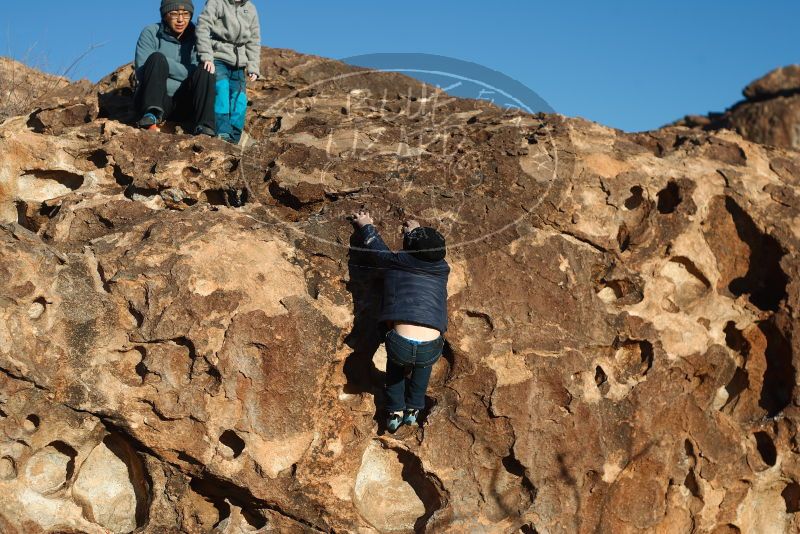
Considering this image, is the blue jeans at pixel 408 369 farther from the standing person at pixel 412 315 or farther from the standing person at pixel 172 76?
the standing person at pixel 172 76

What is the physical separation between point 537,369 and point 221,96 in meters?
3.01

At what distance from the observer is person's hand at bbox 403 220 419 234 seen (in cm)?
487

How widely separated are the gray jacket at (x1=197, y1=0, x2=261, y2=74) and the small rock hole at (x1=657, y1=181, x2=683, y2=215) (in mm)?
3013

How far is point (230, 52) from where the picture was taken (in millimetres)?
6312

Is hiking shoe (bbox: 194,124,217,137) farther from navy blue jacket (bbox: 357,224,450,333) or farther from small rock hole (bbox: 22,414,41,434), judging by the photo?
small rock hole (bbox: 22,414,41,434)

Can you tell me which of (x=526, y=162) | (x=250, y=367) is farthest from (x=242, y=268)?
(x=526, y=162)

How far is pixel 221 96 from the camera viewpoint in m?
6.18

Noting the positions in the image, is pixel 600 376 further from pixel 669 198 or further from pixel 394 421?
pixel 669 198

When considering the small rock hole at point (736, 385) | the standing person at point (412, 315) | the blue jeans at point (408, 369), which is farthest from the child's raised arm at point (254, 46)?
the small rock hole at point (736, 385)

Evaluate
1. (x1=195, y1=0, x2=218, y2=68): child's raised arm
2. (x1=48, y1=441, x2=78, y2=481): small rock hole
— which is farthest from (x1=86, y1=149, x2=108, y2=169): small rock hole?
(x1=48, y1=441, x2=78, y2=481): small rock hole

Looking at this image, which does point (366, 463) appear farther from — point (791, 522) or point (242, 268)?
point (791, 522)

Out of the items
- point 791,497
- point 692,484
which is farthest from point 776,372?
point 692,484

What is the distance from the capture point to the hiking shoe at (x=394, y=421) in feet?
15.2

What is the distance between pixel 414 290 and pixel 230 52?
9.13ft
